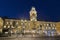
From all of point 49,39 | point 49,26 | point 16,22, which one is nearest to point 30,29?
point 16,22

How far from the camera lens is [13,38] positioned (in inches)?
438

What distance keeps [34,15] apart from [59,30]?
Answer: 3.08 m

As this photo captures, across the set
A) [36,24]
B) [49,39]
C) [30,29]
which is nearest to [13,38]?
[49,39]

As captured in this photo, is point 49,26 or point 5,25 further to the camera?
point 49,26

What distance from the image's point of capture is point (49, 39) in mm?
11734

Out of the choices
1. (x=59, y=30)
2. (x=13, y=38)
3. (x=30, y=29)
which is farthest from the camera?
(x=59, y=30)

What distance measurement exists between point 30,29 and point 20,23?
48.4 inches

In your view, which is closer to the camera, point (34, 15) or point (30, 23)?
point (30, 23)

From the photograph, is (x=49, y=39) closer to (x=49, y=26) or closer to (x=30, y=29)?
(x=30, y=29)

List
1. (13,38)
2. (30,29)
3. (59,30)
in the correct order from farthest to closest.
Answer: (59,30), (30,29), (13,38)

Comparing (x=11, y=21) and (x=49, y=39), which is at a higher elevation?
(x=11, y=21)

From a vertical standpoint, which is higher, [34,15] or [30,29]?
[34,15]

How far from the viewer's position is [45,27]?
17.1m

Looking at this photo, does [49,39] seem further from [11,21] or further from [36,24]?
[11,21]
